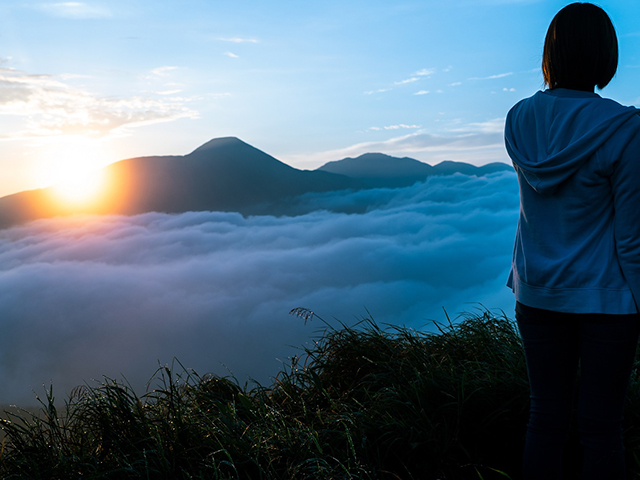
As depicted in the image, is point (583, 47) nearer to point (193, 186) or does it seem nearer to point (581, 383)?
point (581, 383)

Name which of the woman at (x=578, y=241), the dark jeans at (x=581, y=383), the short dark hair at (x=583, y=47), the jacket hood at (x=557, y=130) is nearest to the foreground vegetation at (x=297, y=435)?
the dark jeans at (x=581, y=383)

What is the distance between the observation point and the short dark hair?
145cm

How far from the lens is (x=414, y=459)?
2061mm

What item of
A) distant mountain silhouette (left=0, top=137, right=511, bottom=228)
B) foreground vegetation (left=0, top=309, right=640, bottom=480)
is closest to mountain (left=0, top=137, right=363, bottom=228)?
distant mountain silhouette (left=0, top=137, right=511, bottom=228)

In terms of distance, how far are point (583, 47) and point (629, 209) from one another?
525 millimetres

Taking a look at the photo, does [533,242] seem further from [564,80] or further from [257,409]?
[257,409]

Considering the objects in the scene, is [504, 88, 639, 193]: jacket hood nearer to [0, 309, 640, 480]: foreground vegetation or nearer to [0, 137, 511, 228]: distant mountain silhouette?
[0, 309, 640, 480]: foreground vegetation

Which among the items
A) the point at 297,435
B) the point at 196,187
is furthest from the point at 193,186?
the point at 297,435

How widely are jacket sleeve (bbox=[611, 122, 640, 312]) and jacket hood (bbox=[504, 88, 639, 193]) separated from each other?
7 cm

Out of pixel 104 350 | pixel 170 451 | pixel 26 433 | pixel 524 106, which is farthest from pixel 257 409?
pixel 104 350

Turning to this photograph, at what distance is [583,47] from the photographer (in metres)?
1.45

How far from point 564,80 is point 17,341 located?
92211 mm

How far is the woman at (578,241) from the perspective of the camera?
1.34m

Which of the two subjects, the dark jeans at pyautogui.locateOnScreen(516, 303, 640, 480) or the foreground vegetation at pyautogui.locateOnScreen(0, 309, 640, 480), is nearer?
the dark jeans at pyautogui.locateOnScreen(516, 303, 640, 480)
